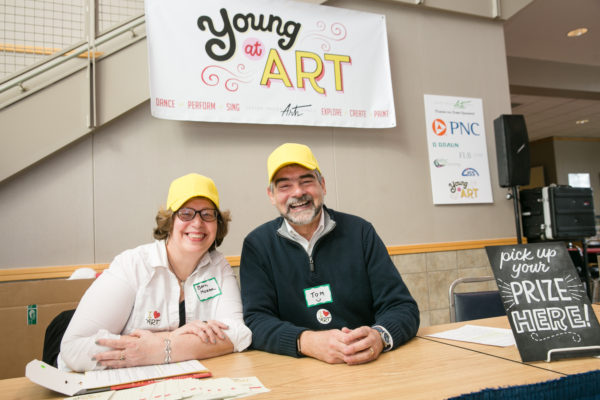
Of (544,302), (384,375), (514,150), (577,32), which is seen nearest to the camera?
(384,375)

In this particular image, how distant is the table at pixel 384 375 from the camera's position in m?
0.93

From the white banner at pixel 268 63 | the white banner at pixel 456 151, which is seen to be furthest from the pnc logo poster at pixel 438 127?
the white banner at pixel 268 63

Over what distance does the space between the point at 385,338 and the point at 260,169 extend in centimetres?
222

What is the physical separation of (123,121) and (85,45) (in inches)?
22.1

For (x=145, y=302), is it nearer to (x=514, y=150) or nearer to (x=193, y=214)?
(x=193, y=214)

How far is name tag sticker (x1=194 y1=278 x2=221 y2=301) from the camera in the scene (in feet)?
5.35

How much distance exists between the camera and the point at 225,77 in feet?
10.3

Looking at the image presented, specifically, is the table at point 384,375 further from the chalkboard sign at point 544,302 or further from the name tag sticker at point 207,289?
the name tag sticker at point 207,289

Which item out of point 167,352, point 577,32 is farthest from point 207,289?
point 577,32

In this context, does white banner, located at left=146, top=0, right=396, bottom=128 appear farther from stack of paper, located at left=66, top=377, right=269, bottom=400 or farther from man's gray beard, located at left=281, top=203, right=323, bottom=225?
stack of paper, located at left=66, top=377, right=269, bottom=400

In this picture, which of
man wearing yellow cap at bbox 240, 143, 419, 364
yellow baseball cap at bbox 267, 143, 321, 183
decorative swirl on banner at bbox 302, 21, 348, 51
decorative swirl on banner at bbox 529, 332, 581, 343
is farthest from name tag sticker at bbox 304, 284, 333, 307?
decorative swirl on banner at bbox 302, 21, 348, 51

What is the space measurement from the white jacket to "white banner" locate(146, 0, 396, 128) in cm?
166

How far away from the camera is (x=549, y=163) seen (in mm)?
11305

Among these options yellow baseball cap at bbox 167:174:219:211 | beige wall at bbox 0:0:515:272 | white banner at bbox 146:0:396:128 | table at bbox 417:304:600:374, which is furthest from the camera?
white banner at bbox 146:0:396:128
